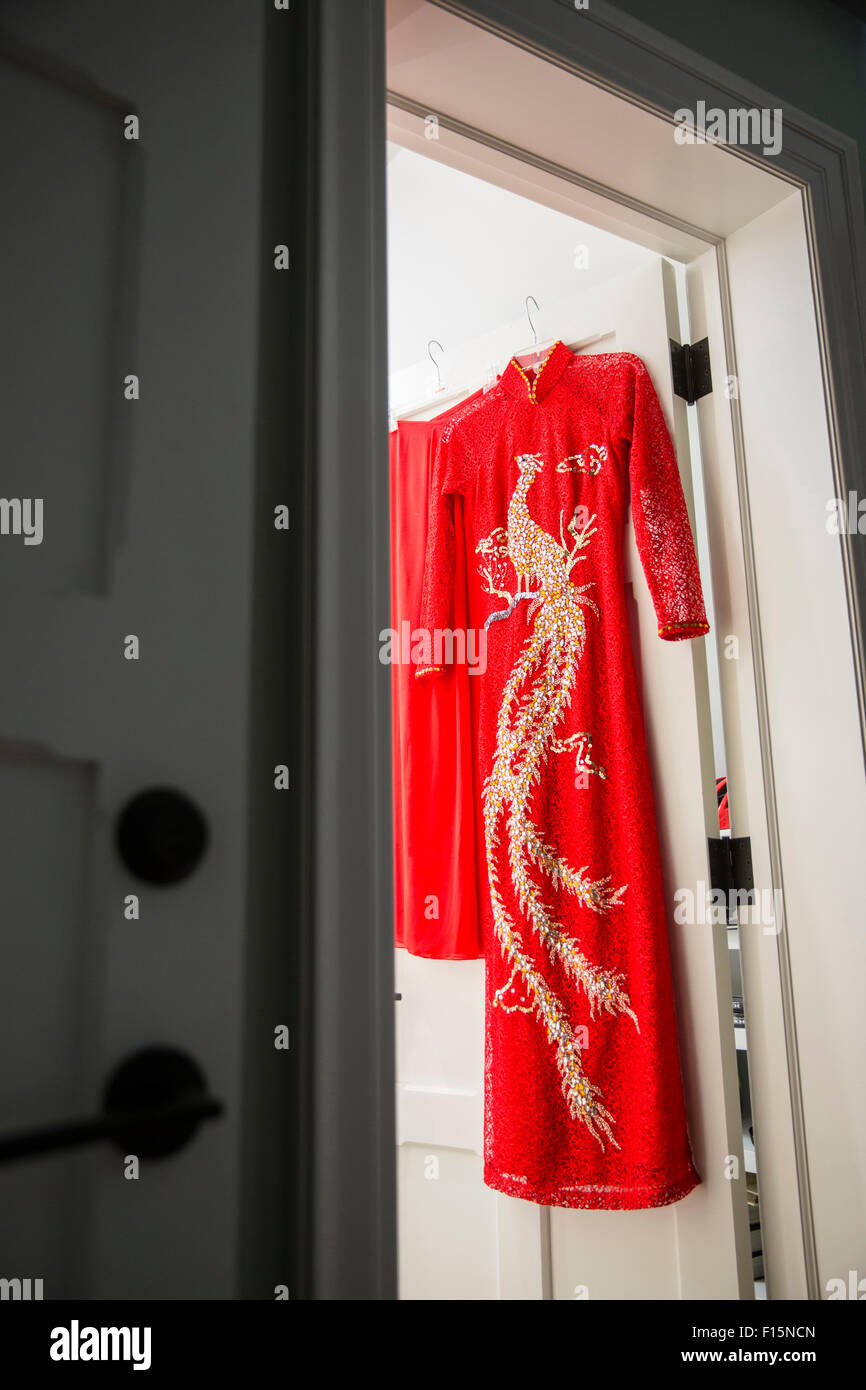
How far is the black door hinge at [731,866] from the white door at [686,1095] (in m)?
0.02

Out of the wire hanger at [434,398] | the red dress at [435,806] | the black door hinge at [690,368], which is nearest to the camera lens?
the black door hinge at [690,368]

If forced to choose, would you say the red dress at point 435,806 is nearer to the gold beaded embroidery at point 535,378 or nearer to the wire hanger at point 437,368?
the wire hanger at point 437,368

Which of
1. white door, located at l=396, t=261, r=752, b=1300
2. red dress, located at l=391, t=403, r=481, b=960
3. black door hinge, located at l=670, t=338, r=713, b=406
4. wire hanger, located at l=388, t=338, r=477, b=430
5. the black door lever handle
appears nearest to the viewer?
the black door lever handle

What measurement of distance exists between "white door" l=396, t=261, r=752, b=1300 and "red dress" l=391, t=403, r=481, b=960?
0.30 ft

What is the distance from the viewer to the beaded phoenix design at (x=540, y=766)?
146 centimetres

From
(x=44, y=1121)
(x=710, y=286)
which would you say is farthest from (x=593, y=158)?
(x=44, y=1121)

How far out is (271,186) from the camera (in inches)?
34.0

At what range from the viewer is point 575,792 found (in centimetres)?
151

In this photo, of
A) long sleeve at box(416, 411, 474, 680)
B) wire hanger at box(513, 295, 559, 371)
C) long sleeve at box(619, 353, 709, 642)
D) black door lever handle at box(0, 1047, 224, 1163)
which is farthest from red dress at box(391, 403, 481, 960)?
black door lever handle at box(0, 1047, 224, 1163)

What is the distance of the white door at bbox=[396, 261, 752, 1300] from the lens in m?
1.38

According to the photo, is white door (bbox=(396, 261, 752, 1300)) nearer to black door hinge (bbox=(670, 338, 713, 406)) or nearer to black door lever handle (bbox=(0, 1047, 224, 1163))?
black door hinge (bbox=(670, 338, 713, 406))

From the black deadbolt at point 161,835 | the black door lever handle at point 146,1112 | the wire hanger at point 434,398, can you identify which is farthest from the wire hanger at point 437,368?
the black door lever handle at point 146,1112

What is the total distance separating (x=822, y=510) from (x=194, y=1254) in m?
1.21

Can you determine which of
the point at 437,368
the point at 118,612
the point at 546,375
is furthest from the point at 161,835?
the point at 437,368
